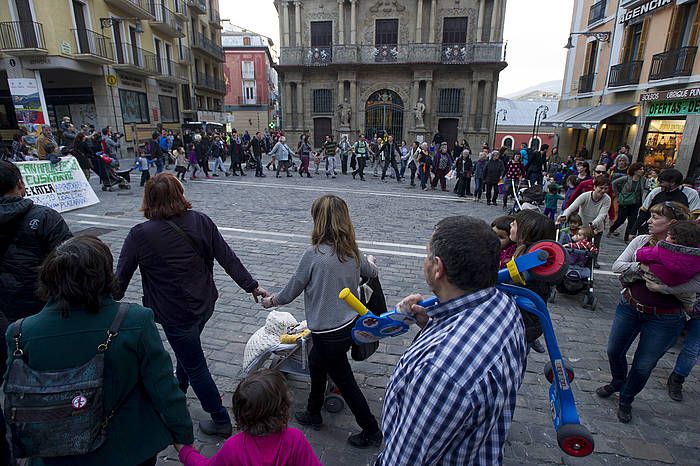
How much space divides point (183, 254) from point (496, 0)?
111ft

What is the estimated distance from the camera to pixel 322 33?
31219mm

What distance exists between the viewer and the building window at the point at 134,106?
2250 centimetres

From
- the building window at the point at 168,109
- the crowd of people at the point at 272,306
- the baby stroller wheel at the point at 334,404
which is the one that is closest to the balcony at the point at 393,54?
the building window at the point at 168,109

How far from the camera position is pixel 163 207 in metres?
2.46

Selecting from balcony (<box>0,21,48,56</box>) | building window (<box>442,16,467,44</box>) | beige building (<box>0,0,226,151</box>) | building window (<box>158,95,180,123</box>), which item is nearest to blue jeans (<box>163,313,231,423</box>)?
beige building (<box>0,0,226,151</box>)

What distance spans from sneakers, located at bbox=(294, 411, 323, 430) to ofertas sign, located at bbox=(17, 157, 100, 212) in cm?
884

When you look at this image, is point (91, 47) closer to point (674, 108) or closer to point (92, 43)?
point (92, 43)

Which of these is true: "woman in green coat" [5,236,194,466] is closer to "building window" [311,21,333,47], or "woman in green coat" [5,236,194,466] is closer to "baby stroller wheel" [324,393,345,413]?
"baby stroller wheel" [324,393,345,413]

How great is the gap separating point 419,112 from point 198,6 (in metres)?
21.8

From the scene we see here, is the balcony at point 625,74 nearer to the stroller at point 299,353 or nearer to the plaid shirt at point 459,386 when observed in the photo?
the stroller at point 299,353

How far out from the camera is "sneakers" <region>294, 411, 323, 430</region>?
2.93m

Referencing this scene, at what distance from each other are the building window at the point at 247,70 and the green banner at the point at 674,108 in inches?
2028

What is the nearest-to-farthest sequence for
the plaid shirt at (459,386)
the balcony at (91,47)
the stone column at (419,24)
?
the plaid shirt at (459,386)
the balcony at (91,47)
the stone column at (419,24)

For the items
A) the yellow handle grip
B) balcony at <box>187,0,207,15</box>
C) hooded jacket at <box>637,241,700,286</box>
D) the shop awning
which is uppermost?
balcony at <box>187,0,207,15</box>
